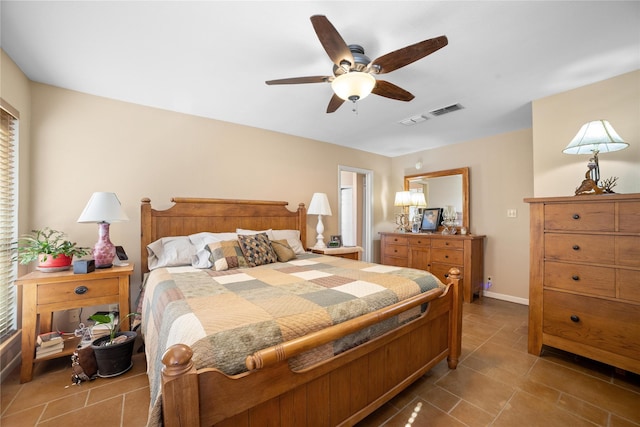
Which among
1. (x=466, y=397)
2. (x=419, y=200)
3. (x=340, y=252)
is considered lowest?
(x=466, y=397)

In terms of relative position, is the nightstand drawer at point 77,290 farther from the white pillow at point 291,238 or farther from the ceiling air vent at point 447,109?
the ceiling air vent at point 447,109

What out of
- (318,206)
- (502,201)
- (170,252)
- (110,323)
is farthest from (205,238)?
(502,201)

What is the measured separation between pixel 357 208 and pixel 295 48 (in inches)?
137

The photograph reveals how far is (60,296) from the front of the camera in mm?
1914

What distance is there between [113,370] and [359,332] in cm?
184

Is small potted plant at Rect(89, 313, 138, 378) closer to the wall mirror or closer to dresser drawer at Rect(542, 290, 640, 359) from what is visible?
dresser drawer at Rect(542, 290, 640, 359)

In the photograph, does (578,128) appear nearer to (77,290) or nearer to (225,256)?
(225,256)

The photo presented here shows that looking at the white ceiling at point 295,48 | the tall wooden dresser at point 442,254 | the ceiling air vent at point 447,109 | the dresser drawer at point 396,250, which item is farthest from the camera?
the dresser drawer at point 396,250

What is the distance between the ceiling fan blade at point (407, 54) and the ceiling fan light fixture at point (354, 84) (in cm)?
9

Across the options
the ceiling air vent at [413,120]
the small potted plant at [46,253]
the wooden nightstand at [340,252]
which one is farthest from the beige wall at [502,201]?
the small potted plant at [46,253]

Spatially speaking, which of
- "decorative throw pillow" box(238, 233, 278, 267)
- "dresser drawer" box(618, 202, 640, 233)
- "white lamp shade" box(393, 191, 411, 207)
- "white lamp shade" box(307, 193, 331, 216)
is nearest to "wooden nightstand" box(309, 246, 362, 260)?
"white lamp shade" box(307, 193, 331, 216)

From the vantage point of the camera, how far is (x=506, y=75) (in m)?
2.22

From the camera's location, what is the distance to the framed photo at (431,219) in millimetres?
4312

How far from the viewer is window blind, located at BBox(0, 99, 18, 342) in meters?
1.97
